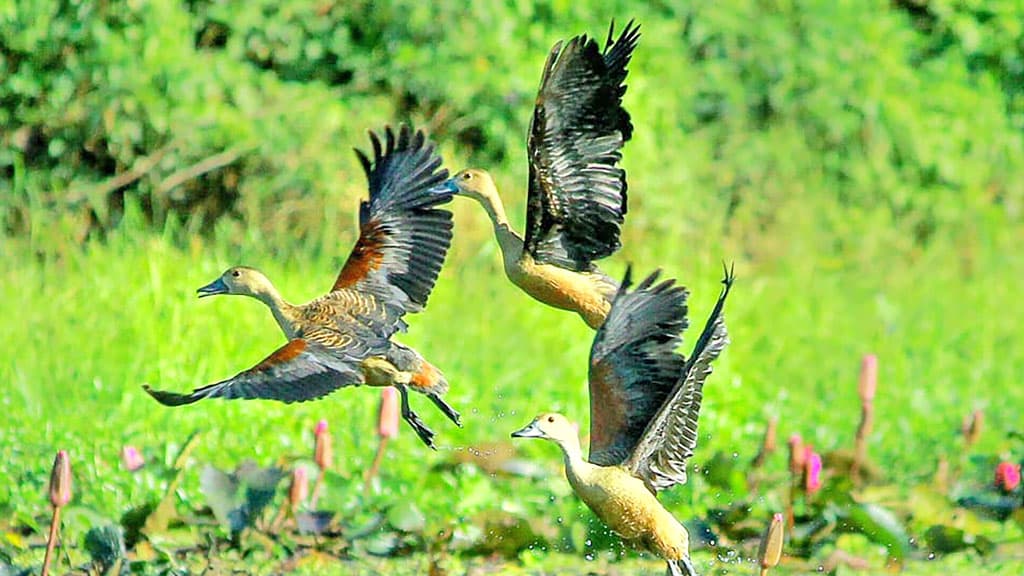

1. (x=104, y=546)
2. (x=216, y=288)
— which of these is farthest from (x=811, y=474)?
(x=104, y=546)

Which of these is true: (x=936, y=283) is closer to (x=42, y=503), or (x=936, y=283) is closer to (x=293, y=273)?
(x=293, y=273)

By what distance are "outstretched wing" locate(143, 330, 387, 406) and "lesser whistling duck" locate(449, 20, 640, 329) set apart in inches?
21.6

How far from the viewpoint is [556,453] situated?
778 centimetres

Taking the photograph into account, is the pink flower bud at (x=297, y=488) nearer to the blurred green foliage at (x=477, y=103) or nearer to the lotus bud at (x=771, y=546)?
the lotus bud at (x=771, y=546)

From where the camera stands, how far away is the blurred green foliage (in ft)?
33.1

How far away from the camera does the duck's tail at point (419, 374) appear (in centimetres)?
545

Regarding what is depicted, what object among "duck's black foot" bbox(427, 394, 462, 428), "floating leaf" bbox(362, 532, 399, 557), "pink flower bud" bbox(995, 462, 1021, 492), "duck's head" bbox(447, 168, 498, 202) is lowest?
"floating leaf" bbox(362, 532, 399, 557)

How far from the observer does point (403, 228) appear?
5.59m

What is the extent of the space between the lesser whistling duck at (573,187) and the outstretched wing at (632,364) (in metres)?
0.46

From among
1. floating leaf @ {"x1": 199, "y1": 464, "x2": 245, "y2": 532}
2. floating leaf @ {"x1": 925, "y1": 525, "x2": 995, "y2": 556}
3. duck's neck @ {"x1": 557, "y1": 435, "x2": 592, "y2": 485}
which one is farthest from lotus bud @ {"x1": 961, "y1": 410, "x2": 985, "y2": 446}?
floating leaf @ {"x1": 199, "y1": 464, "x2": 245, "y2": 532}

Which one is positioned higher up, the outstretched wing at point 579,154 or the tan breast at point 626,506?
the outstretched wing at point 579,154

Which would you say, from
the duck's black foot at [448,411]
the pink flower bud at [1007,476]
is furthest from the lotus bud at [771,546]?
the pink flower bud at [1007,476]

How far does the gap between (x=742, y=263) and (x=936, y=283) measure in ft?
Answer: 3.90

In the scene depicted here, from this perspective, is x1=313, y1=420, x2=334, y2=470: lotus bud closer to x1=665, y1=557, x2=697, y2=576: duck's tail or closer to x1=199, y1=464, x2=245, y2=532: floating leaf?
x1=199, y1=464, x2=245, y2=532: floating leaf
